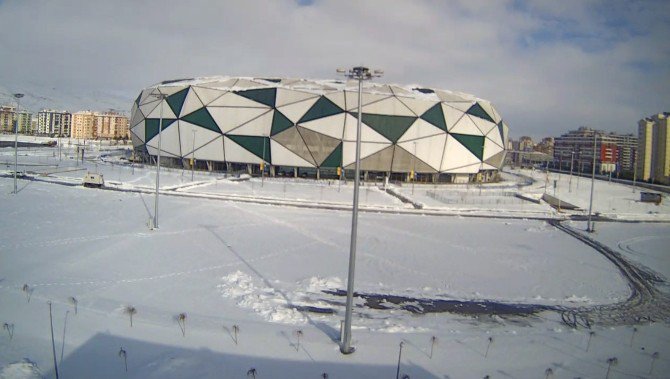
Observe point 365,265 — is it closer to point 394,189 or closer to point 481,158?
point 394,189

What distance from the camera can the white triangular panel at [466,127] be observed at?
5047 centimetres

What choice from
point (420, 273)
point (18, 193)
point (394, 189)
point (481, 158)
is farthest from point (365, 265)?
point (481, 158)

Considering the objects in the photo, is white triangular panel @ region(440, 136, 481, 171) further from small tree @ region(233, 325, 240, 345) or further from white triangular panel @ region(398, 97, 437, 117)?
small tree @ region(233, 325, 240, 345)

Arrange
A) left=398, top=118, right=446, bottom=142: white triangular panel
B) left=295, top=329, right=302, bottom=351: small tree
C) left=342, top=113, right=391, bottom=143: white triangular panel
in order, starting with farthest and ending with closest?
left=398, top=118, right=446, bottom=142: white triangular panel
left=342, top=113, right=391, bottom=143: white triangular panel
left=295, top=329, right=302, bottom=351: small tree

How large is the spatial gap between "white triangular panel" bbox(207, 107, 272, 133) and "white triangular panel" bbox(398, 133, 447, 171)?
1700cm

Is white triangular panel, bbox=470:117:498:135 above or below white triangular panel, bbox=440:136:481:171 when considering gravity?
above

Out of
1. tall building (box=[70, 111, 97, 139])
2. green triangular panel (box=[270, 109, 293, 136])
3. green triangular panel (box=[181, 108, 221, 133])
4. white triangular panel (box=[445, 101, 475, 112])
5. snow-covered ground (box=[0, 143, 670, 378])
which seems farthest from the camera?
tall building (box=[70, 111, 97, 139])

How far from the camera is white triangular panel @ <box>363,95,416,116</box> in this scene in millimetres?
47625

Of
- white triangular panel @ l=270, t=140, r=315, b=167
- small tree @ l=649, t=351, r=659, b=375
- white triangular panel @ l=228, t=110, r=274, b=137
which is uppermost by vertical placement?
white triangular panel @ l=228, t=110, r=274, b=137

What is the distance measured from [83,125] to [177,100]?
10608 cm

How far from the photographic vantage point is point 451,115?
50.5 m

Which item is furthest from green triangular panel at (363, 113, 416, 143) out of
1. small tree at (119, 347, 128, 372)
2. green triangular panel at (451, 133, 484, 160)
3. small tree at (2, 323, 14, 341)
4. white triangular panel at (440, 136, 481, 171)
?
small tree at (119, 347, 128, 372)

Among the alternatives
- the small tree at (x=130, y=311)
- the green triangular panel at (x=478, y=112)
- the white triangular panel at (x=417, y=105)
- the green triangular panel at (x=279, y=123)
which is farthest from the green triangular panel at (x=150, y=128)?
the small tree at (x=130, y=311)

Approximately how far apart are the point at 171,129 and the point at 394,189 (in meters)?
27.3
